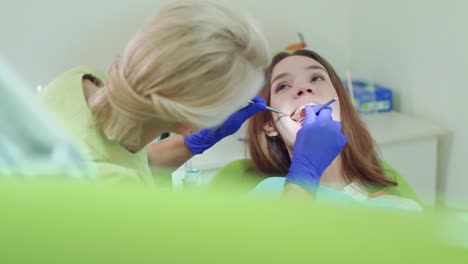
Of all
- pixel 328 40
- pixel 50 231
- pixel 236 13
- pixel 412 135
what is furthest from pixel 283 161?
pixel 50 231

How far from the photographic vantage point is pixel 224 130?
1.23 metres

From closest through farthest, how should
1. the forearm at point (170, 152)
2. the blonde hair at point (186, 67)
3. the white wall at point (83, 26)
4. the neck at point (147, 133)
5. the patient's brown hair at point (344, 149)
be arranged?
1. the blonde hair at point (186, 67)
2. the neck at point (147, 133)
3. the forearm at point (170, 152)
4. the patient's brown hair at point (344, 149)
5. the white wall at point (83, 26)

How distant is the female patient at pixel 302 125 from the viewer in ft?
4.26

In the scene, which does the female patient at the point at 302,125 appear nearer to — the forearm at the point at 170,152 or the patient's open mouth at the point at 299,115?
the patient's open mouth at the point at 299,115

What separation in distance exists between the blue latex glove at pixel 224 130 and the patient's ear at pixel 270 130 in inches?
6.5

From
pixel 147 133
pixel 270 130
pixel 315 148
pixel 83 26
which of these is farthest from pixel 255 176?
pixel 83 26

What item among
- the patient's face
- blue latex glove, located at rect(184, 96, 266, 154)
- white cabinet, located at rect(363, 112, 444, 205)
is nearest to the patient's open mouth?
the patient's face

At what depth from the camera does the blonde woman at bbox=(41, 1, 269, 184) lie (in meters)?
0.65

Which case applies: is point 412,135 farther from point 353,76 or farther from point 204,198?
point 204,198

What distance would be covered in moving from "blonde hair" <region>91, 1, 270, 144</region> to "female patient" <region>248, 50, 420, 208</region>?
1.65 feet

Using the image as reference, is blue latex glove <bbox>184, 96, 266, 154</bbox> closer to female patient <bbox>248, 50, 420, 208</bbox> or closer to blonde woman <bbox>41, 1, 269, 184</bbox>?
female patient <bbox>248, 50, 420, 208</bbox>

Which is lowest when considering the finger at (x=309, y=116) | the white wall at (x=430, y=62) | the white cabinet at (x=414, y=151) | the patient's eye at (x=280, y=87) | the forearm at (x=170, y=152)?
the white cabinet at (x=414, y=151)

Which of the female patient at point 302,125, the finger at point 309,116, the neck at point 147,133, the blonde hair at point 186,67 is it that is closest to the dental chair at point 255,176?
the female patient at point 302,125

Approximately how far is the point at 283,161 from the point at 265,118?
137mm
